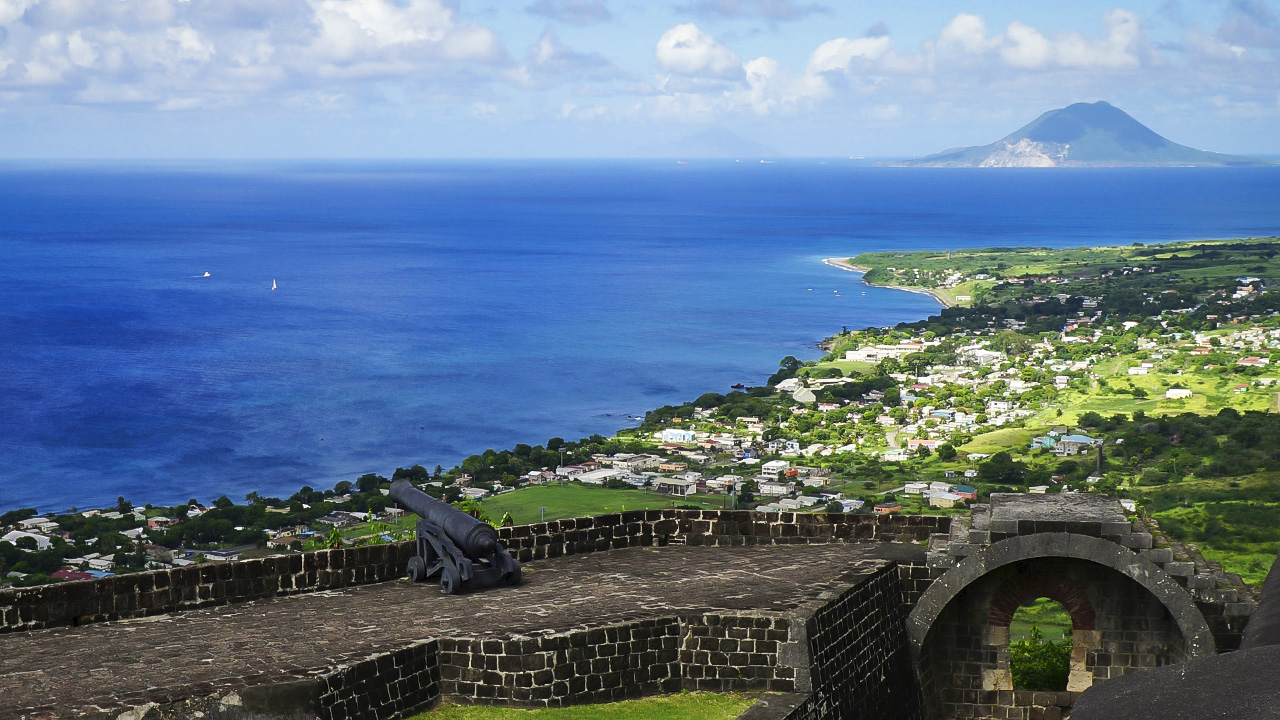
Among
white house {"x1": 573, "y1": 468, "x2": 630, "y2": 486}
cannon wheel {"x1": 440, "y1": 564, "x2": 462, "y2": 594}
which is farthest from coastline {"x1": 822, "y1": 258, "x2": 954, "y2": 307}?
cannon wheel {"x1": 440, "y1": 564, "x2": 462, "y2": 594}

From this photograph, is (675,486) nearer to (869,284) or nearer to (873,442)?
(873,442)

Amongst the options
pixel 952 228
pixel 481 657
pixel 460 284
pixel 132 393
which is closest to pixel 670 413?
pixel 132 393

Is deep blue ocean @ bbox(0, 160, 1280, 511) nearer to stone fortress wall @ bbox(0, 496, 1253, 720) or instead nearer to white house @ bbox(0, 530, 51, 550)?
white house @ bbox(0, 530, 51, 550)

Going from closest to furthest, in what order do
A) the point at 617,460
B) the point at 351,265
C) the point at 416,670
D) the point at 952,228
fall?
the point at 416,670 → the point at 617,460 → the point at 351,265 → the point at 952,228

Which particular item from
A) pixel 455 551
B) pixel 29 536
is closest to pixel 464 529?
pixel 455 551

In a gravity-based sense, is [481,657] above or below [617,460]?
above

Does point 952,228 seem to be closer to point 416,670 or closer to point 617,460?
point 617,460

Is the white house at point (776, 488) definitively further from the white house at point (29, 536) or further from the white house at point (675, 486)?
the white house at point (29, 536)
